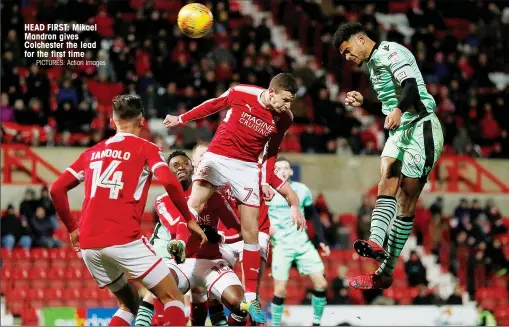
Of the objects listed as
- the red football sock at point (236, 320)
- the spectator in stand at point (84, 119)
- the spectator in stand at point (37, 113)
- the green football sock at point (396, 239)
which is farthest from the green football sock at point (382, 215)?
the spectator in stand at point (37, 113)

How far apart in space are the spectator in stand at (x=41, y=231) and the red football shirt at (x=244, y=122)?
24.4 feet

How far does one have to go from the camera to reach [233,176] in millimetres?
8555

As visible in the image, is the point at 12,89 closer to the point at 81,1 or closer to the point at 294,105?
the point at 81,1

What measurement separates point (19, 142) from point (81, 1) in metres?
3.73

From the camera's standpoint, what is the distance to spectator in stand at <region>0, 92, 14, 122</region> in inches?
671

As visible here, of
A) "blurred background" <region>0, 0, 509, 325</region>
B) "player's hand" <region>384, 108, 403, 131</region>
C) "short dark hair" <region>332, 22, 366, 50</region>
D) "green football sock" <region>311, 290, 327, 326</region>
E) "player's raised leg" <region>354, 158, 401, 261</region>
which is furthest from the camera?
"blurred background" <region>0, 0, 509, 325</region>

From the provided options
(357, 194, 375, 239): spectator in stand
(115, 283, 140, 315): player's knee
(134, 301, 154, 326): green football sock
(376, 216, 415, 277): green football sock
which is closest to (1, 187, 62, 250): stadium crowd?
(357, 194, 375, 239): spectator in stand

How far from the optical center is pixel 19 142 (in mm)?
17203

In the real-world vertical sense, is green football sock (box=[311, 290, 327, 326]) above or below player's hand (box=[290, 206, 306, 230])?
below

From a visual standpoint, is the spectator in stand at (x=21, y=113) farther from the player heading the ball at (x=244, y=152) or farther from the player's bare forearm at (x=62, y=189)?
the player's bare forearm at (x=62, y=189)

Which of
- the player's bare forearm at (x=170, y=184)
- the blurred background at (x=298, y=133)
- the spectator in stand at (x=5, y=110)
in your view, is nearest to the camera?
the player's bare forearm at (x=170, y=184)

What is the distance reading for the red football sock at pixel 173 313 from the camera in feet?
23.1

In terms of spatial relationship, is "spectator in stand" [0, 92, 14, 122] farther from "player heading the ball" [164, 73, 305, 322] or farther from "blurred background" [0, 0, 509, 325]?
"player heading the ball" [164, 73, 305, 322]

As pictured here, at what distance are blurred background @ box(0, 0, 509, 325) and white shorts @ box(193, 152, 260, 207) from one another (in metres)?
5.21
